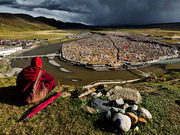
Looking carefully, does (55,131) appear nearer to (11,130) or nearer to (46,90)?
(11,130)

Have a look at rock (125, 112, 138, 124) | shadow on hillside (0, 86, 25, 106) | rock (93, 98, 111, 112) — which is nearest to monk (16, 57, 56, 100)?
shadow on hillside (0, 86, 25, 106)

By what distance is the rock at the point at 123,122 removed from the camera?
7363 millimetres

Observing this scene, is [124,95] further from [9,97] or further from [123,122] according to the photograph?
[9,97]

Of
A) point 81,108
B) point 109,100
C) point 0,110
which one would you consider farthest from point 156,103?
point 0,110

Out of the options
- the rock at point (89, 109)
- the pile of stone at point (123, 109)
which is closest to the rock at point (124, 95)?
the pile of stone at point (123, 109)

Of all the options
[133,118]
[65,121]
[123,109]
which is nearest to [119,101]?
[123,109]

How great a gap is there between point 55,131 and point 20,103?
374cm

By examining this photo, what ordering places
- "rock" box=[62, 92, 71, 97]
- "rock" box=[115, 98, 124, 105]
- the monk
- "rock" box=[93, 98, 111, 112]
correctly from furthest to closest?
"rock" box=[62, 92, 71, 97] < "rock" box=[115, 98, 124, 105] < "rock" box=[93, 98, 111, 112] < the monk

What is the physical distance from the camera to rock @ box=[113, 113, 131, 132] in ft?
24.2

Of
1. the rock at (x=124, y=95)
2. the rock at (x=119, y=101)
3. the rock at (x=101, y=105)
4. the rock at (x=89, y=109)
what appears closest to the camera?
the rock at (x=89, y=109)

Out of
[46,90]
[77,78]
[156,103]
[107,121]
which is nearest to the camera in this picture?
[107,121]

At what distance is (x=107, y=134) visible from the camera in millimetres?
7363

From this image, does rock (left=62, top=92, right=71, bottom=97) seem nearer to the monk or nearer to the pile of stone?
the pile of stone

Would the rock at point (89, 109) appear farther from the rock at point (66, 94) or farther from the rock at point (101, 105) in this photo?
the rock at point (66, 94)
